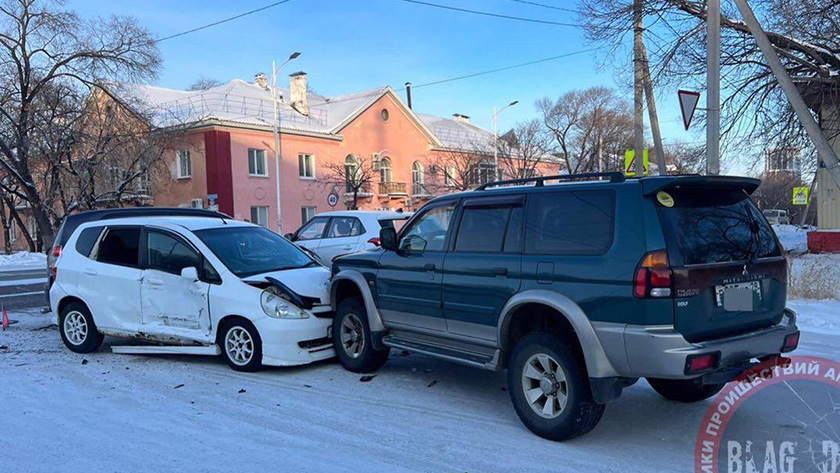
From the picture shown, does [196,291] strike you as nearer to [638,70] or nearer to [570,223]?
[570,223]

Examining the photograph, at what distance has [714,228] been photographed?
15.0ft

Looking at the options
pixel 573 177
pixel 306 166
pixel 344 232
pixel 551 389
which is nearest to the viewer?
pixel 551 389

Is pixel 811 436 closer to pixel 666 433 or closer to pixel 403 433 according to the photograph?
pixel 666 433

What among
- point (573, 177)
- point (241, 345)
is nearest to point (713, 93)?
point (573, 177)

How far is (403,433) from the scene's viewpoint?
495 cm

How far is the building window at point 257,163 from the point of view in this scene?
3656 centimetres

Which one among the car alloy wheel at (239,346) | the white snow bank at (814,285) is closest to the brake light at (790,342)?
the car alloy wheel at (239,346)

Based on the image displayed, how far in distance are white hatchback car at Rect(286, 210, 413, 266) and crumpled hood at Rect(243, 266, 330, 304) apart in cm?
443

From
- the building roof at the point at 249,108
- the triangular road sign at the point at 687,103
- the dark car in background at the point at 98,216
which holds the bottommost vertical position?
the dark car in background at the point at 98,216

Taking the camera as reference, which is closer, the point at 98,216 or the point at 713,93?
the point at 98,216

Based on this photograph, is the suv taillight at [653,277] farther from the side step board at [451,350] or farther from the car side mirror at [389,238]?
the car side mirror at [389,238]

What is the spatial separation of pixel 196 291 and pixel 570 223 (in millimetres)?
4351

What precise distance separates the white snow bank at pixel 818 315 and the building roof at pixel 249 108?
28104 millimetres

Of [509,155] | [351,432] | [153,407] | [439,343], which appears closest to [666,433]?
[439,343]
